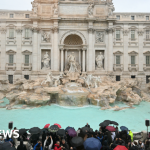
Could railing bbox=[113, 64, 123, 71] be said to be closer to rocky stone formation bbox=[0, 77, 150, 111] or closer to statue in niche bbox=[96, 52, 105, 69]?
statue in niche bbox=[96, 52, 105, 69]

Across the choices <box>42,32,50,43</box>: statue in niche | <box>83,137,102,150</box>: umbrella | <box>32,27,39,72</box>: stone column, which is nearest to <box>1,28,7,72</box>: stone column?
<box>32,27,39,72</box>: stone column

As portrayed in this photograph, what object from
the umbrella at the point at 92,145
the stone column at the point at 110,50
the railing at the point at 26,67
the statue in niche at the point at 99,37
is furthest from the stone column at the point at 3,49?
the umbrella at the point at 92,145

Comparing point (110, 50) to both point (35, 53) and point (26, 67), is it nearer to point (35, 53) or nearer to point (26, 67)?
point (35, 53)

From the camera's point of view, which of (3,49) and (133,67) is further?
(133,67)

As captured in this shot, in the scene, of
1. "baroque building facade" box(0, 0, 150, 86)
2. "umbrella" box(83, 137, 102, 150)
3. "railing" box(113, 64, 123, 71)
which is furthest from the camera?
"railing" box(113, 64, 123, 71)

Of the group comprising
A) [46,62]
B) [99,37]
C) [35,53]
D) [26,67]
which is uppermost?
[99,37]

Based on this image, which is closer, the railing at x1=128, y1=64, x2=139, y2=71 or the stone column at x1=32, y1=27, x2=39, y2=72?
Answer: the stone column at x1=32, y1=27, x2=39, y2=72

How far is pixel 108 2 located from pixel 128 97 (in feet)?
52.4

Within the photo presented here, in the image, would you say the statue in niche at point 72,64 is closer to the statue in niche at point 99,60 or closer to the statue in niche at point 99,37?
the statue in niche at point 99,60

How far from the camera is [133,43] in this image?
25000mm

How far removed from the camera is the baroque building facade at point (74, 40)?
921 inches

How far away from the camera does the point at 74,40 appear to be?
2517 centimetres

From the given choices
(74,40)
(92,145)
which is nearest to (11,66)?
(74,40)

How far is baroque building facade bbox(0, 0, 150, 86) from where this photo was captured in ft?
76.7
